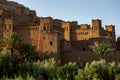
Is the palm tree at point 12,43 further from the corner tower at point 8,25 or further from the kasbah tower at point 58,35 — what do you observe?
the corner tower at point 8,25

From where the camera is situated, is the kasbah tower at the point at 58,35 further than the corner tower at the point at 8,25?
No

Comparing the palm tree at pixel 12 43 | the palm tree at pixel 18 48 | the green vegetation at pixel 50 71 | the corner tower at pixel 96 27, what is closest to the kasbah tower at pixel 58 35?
the corner tower at pixel 96 27

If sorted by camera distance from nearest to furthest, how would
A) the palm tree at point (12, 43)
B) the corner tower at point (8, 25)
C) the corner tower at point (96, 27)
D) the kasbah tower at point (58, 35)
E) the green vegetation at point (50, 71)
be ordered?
the green vegetation at point (50, 71)
the palm tree at point (12, 43)
the kasbah tower at point (58, 35)
the corner tower at point (8, 25)
the corner tower at point (96, 27)

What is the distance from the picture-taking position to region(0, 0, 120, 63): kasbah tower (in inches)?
1651

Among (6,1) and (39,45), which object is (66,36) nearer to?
(39,45)

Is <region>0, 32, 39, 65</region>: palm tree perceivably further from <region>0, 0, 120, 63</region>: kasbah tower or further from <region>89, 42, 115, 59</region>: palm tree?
<region>89, 42, 115, 59</region>: palm tree

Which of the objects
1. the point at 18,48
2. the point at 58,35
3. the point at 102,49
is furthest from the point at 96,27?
the point at 18,48

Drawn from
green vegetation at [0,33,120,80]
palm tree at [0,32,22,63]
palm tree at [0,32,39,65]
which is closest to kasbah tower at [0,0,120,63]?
palm tree at [0,32,39,65]

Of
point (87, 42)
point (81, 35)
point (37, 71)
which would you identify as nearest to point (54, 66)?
point (37, 71)

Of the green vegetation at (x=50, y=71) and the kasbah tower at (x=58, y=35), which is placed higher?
the kasbah tower at (x=58, y=35)

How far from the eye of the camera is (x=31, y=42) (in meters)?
43.0

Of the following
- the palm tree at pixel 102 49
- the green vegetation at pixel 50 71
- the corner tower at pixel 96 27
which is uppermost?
the corner tower at pixel 96 27

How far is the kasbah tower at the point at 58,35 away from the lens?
41.9 meters

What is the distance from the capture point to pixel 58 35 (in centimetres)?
4222
